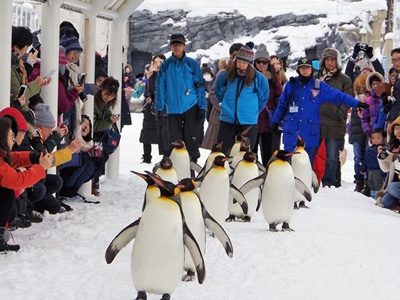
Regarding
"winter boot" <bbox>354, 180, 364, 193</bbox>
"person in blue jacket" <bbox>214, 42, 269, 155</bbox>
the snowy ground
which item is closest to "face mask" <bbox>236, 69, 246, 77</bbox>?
"person in blue jacket" <bbox>214, 42, 269, 155</bbox>

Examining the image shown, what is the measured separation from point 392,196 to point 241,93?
1882mm

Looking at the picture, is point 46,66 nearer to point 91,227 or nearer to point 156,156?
point 91,227

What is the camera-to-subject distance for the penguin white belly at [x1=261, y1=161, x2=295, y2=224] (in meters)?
5.37

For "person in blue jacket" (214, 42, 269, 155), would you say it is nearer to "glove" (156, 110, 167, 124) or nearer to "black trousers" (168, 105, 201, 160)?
"black trousers" (168, 105, 201, 160)

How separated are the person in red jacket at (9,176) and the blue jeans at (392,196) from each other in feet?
13.8

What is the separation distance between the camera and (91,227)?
5.14 m

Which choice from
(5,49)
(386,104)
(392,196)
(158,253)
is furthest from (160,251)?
(386,104)

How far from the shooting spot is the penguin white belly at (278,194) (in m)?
5.37

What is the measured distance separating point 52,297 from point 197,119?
4.70 meters

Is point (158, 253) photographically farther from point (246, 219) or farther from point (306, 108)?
point (306, 108)

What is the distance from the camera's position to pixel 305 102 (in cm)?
789

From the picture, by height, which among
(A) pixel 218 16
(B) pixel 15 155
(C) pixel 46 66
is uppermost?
(A) pixel 218 16

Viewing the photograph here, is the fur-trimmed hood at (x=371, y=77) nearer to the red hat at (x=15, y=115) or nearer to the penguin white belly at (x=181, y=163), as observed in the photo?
the penguin white belly at (x=181, y=163)

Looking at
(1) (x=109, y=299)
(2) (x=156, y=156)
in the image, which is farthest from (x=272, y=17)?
(1) (x=109, y=299)
